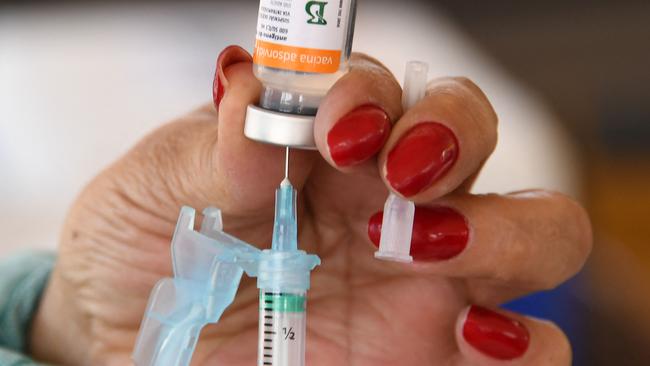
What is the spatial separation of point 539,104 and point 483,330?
124 centimetres

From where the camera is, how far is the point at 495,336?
741 mm

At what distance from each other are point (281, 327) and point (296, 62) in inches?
7.7

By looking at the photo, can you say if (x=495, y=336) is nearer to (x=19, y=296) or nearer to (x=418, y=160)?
(x=418, y=160)

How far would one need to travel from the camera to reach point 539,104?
1891 mm

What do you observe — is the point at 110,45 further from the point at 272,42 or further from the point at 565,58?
the point at 272,42

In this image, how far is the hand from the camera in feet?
2.12

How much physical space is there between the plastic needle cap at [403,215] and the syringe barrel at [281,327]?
3.0 inches

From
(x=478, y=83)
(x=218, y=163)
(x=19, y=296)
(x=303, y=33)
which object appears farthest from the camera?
(x=478, y=83)

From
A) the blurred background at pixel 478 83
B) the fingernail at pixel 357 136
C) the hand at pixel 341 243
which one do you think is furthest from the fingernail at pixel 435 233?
the blurred background at pixel 478 83

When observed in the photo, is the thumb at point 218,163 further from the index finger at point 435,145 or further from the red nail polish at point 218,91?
the index finger at point 435,145

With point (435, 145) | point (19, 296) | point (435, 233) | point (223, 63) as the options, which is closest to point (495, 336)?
point (435, 233)

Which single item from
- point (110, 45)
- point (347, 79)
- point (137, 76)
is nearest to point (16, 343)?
point (347, 79)

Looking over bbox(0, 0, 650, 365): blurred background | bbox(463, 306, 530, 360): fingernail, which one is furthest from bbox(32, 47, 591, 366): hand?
bbox(0, 0, 650, 365): blurred background

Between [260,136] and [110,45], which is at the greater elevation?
[260,136]
